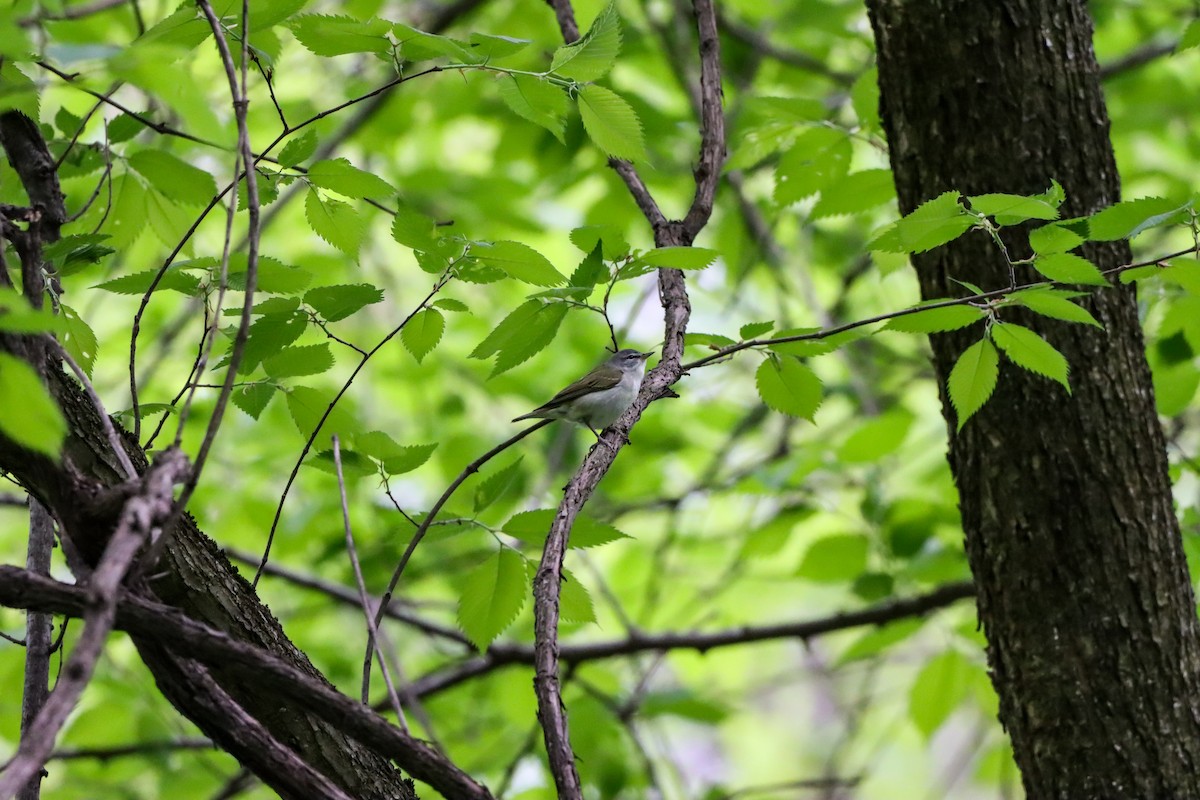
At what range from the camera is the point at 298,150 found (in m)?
2.01

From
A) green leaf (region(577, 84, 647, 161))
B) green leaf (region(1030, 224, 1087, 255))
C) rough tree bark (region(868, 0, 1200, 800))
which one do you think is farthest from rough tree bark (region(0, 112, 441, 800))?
rough tree bark (region(868, 0, 1200, 800))

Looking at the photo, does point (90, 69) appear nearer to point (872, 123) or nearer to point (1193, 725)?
point (872, 123)

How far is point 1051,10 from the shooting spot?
262 centimetres

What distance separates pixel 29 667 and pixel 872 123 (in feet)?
8.35

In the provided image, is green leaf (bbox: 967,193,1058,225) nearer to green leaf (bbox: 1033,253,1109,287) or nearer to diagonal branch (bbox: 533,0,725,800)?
green leaf (bbox: 1033,253,1109,287)

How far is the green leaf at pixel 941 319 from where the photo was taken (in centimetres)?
193

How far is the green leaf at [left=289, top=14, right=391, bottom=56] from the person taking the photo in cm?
188

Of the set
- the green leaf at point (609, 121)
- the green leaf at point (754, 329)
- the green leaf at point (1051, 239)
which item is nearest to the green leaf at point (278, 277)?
the green leaf at point (609, 121)

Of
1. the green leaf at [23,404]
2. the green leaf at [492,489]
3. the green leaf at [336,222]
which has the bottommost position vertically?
the green leaf at [23,404]

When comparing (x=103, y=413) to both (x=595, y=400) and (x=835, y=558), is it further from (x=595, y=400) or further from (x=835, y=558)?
(x=835, y=558)

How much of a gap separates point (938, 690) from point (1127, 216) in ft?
7.36

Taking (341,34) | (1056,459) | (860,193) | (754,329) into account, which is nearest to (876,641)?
(1056,459)

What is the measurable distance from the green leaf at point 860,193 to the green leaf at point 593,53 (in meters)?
1.22

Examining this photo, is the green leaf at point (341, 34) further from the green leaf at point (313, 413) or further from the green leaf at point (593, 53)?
the green leaf at point (313, 413)
